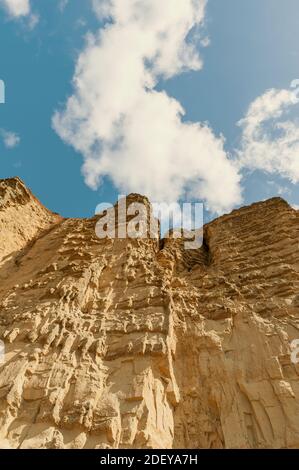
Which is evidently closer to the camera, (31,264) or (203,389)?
(203,389)

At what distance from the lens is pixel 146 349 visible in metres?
8.21

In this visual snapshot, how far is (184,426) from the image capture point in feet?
24.9

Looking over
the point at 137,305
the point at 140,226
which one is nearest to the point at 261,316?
the point at 137,305

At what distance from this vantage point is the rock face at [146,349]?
22.5ft

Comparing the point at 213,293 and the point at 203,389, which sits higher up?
the point at 213,293

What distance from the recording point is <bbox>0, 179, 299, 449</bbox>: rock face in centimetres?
685

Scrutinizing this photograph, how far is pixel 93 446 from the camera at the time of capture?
6250mm

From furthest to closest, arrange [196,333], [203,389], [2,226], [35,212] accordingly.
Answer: [35,212] < [2,226] < [196,333] < [203,389]

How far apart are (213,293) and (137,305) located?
2.70 metres

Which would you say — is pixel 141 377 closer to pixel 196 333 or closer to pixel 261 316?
pixel 196 333

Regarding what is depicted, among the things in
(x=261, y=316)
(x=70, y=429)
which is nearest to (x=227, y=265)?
(x=261, y=316)

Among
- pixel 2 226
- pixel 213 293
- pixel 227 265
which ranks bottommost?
pixel 213 293
